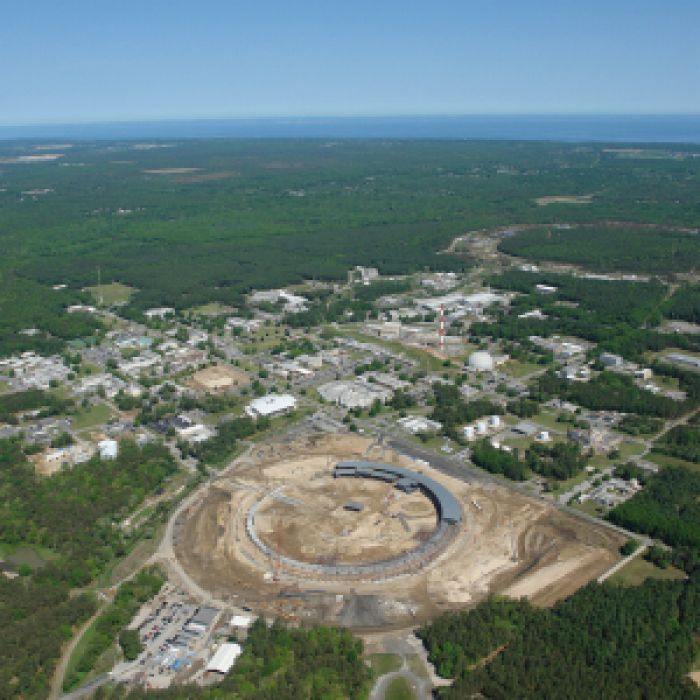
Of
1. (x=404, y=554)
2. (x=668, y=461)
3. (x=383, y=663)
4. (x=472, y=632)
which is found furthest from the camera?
(x=668, y=461)

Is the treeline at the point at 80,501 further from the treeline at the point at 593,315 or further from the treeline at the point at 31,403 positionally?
the treeline at the point at 593,315

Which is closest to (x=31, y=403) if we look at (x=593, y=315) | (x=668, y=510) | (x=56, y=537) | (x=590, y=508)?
(x=56, y=537)

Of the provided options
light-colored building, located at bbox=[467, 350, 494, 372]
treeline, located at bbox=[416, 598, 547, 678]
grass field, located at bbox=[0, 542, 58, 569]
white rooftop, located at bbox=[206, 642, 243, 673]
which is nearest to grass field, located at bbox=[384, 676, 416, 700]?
treeline, located at bbox=[416, 598, 547, 678]

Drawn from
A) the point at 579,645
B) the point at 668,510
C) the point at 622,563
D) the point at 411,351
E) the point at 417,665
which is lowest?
the point at 411,351

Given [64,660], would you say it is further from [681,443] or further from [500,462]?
[681,443]

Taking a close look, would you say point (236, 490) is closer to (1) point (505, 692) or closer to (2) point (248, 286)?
(1) point (505, 692)

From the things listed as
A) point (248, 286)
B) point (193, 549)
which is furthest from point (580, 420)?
point (248, 286)

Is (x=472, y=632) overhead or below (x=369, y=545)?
overhead
